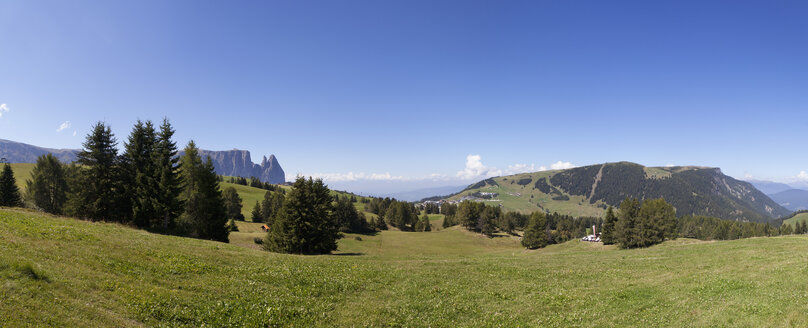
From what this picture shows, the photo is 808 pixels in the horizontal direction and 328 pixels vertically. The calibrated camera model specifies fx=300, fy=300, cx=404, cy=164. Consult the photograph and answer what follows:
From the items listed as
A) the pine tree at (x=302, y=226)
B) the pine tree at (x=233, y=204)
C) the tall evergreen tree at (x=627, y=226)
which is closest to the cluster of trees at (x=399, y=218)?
the pine tree at (x=233, y=204)

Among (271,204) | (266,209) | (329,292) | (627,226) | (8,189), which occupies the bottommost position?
(266,209)

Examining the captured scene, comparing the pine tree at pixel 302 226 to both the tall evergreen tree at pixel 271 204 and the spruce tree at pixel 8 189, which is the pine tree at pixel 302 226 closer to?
the spruce tree at pixel 8 189

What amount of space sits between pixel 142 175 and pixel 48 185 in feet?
187

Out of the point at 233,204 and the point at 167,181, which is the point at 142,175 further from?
the point at 233,204

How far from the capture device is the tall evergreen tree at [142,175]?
38.1 m

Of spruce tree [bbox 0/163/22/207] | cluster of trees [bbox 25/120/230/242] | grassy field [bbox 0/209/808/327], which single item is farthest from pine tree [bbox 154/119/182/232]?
spruce tree [bbox 0/163/22/207]

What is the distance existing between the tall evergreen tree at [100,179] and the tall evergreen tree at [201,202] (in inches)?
282

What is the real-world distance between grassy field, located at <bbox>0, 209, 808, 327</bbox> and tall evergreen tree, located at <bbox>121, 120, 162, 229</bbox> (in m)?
21.1

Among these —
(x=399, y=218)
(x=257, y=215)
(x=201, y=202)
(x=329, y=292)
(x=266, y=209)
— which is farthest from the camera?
(x=399, y=218)

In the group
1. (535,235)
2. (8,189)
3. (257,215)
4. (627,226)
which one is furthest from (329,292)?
(257,215)

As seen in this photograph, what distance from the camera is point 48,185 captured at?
68.6m

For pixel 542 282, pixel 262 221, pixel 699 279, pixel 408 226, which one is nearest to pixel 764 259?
pixel 699 279

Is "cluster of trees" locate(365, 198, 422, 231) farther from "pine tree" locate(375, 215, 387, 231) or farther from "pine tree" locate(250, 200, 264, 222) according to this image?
"pine tree" locate(250, 200, 264, 222)

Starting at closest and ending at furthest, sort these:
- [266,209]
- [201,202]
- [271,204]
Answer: [201,202] → [266,209] → [271,204]
